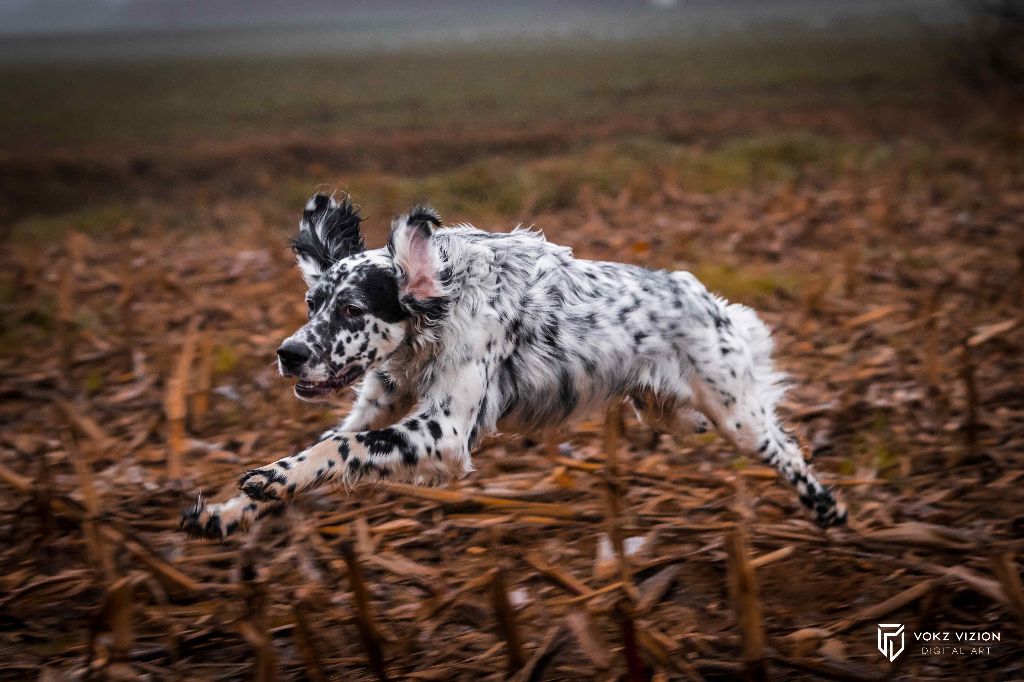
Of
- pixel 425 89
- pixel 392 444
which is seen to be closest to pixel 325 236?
pixel 392 444

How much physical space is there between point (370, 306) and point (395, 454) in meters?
0.61

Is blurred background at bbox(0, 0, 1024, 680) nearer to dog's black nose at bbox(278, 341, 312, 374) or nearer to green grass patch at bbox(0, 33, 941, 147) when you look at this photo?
dog's black nose at bbox(278, 341, 312, 374)

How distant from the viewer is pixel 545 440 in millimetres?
5301

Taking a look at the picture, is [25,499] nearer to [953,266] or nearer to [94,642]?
[94,642]

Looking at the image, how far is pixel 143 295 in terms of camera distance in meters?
7.94

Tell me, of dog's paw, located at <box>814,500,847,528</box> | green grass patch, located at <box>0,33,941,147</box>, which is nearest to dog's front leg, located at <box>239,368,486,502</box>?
dog's paw, located at <box>814,500,847,528</box>

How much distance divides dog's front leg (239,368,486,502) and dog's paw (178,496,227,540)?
0.66 ft

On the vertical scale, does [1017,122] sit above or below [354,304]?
above

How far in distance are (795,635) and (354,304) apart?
209cm

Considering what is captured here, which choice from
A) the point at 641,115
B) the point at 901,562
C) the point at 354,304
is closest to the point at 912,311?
the point at 901,562

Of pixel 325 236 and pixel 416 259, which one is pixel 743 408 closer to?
pixel 416 259

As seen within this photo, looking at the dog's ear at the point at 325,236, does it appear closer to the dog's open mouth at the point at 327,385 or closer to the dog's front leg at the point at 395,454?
the dog's open mouth at the point at 327,385

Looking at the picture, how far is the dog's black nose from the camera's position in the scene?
387 cm

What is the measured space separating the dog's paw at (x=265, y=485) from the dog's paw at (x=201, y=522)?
0.19m
